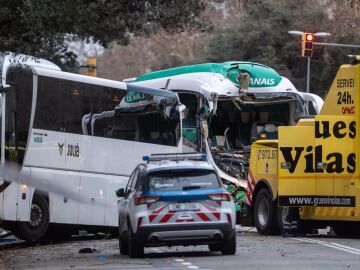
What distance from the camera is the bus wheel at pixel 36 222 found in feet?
78.3

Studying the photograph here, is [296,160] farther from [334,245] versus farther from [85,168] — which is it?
[85,168]

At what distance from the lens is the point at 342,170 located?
23328 mm

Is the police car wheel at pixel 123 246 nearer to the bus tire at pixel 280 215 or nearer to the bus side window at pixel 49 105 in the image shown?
the bus side window at pixel 49 105

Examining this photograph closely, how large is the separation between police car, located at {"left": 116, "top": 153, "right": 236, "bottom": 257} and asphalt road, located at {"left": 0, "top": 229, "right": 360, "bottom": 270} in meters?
0.35

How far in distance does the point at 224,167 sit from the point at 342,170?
6.68 meters

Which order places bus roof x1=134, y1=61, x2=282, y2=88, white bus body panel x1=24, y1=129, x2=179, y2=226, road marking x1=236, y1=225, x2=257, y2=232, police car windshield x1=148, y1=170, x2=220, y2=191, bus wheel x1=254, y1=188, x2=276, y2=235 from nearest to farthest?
1. police car windshield x1=148, y1=170, x2=220, y2=191
2. white bus body panel x1=24, y1=129, x2=179, y2=226
3. bus wheel x1=254, y1=188, x2=276, y2=235
4. road marking x1=236, y1=225, x2=257, y2=232
5. bus roof x1=134, y1=61, x2=282, y2=88

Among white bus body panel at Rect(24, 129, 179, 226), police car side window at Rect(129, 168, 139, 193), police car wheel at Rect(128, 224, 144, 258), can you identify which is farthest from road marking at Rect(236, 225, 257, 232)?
police car wheel at Rect(128, 224, 144, 258)

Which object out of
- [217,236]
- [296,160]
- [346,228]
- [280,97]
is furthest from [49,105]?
[280,97]

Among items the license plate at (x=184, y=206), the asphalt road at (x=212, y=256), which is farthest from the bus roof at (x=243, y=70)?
the license plate at (x=184, y=206)

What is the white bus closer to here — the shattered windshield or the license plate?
the license plate

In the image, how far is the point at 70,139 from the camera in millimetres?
24656

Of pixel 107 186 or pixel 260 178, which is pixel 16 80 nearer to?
pixel 107 186

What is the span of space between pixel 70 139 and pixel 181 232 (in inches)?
260

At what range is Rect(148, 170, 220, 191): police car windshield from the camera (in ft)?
62.7
